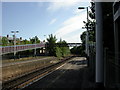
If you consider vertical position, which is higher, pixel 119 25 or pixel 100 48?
pixel 119 25

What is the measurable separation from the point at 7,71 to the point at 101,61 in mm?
18176

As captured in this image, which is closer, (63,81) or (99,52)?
(99,52)

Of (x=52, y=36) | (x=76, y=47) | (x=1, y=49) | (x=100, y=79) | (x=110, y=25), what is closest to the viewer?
(x=100, y=79)

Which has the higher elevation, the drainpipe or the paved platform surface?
the drainpipe

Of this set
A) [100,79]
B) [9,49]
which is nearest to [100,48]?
[100,79]

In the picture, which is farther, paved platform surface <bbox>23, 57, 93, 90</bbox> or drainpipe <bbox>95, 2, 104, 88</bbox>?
paved platform surface <bbox>23, 57, 93, 90</bbox>

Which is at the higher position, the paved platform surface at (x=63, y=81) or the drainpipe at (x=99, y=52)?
the drainpipe at (x=99, y=52)

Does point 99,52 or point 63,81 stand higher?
point 99,52

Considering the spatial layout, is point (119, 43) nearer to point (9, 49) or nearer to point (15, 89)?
point (15, 89)

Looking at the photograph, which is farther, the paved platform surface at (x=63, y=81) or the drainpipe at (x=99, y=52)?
the paved platform surface at (x=63, y=81)

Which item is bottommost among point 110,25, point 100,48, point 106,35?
point 100,48

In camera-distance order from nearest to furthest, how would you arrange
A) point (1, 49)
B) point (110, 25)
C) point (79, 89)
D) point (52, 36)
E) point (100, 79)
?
point (100, 79) < point (79, 89) < point (110, 25) < point (1, 49) < point (52, 36)

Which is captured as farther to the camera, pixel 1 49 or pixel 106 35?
pixel 1 49

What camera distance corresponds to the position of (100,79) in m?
7.23
